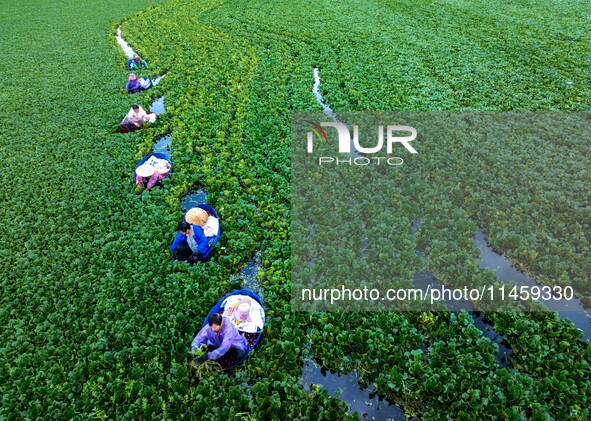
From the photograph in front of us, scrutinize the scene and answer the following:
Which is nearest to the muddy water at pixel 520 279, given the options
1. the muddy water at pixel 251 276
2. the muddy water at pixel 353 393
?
the muddy water at pixel 353 393

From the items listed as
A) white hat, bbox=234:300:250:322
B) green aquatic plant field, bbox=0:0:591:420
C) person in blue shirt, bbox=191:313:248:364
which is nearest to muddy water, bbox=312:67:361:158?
green aquatic plant field, bbox=0:0:591:420

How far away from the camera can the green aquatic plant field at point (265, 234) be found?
5.55 meters

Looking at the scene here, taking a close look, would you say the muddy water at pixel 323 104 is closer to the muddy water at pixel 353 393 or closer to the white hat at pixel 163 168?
the white hat at pixel 163 168

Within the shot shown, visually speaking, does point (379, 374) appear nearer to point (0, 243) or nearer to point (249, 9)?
point (0, 243)

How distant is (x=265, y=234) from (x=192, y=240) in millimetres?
1547

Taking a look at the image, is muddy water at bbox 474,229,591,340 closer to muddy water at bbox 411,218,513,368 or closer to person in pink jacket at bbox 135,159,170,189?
muddy water at bbox 411,218,513,368

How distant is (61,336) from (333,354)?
4604mm

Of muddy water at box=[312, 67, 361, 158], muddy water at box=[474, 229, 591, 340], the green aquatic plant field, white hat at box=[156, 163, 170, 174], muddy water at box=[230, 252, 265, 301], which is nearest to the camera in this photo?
the green aquatic plant field

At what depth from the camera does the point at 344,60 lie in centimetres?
1708

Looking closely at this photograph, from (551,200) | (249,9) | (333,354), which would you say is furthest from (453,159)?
(249,9)

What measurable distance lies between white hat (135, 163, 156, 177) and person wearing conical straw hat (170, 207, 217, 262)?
2888 mm

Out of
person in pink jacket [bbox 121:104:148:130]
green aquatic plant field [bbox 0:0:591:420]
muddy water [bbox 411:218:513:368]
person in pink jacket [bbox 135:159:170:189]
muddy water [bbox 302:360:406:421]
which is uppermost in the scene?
person in pink jacket [bbox 121:104:148:130]

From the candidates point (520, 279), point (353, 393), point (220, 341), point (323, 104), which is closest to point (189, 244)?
point (220, 341)

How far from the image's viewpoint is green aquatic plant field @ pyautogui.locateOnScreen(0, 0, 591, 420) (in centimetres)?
555
